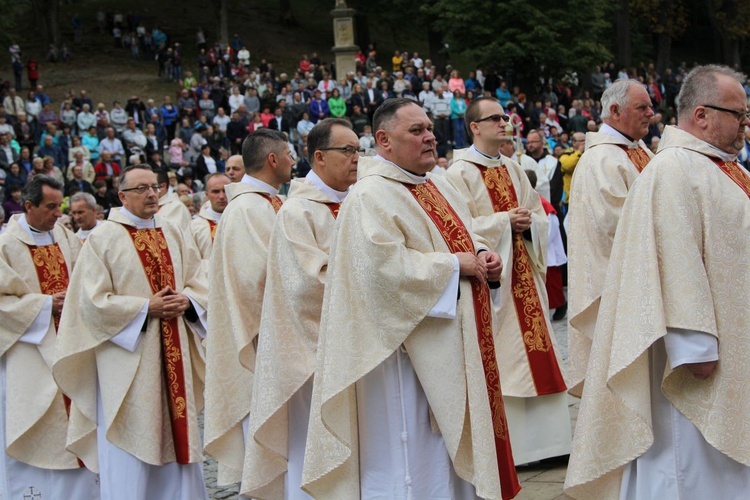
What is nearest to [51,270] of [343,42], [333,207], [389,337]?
[333,207]

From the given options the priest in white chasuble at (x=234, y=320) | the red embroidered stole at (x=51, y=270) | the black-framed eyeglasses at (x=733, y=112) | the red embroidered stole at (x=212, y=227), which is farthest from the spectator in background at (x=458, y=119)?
the black-framed eyeglasses at (x=733, y=112)

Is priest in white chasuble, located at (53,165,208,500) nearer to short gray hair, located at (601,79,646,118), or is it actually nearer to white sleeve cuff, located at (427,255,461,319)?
white sleeve cuff, located at (427,255,461,319)

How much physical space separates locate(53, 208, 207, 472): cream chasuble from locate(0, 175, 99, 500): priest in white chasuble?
584 mm

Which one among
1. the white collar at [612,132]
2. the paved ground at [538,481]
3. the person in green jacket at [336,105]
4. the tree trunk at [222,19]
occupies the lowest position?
the paved ground at [538,481]

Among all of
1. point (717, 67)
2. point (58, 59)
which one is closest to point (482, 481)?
point (717, 67)

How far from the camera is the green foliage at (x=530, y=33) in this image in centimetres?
3566

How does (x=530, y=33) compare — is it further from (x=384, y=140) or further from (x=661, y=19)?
(x=384, y=140)

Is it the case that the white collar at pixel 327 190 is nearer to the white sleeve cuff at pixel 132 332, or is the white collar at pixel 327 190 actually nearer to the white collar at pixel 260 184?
the white collar at pixel 260 184

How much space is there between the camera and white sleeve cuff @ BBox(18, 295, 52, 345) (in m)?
7.40

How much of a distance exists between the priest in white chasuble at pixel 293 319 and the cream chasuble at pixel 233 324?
24.3 inches

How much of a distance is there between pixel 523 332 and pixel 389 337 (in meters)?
2.46

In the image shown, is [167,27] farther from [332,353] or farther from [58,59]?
[332,353]

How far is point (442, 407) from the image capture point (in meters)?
5.00

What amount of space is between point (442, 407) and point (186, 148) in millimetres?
20485
